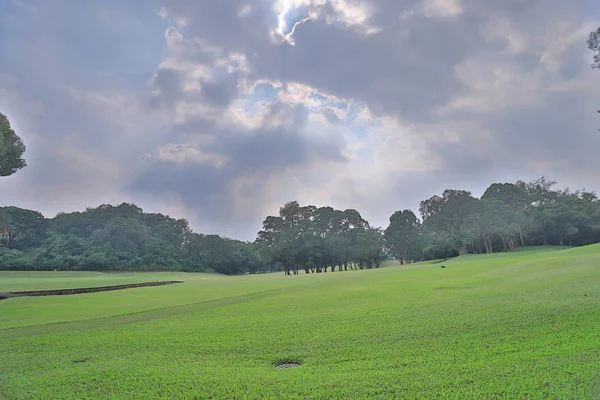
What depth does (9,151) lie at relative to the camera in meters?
34.0

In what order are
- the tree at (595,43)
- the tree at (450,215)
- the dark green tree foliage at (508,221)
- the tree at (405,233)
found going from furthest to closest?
the tree at (405,233) < the tree at (450,215) < the dark green tree foliage at (508,221) < the tree at (595,43)

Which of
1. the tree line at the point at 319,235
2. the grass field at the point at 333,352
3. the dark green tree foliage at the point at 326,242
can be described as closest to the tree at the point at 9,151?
the grass field at the point at 333,352

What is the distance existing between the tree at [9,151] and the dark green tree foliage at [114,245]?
4194 centimetres

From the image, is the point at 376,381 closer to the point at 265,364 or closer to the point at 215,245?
Answer: the point at 265,364

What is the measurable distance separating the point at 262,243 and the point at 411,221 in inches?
1667

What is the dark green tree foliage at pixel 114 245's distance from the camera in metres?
73.2

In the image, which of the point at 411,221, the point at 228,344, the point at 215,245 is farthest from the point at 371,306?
the point at 215,245

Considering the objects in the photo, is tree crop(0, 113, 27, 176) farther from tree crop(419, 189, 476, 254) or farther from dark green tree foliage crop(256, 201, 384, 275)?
tree crop(419, 189, 476, 254)

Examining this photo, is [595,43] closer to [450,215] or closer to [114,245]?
[450,215]

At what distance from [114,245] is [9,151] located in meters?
53.5

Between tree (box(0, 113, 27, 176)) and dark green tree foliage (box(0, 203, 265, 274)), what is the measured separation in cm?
4194

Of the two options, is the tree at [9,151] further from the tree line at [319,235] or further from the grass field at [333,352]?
the tree line at [319,235]

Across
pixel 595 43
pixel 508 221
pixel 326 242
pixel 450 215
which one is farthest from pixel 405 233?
pixel 595 43

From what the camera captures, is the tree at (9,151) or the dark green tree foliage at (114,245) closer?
the tree at (9,151)
